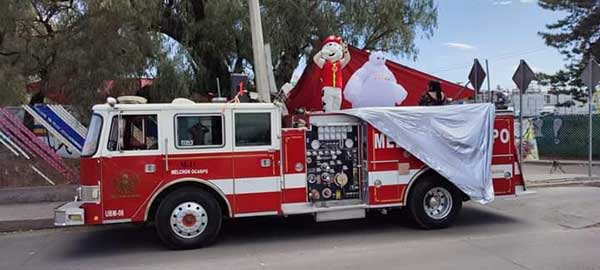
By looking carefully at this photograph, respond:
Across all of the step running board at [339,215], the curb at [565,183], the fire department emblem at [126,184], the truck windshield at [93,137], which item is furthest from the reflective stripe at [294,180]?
the curb at [565,183]

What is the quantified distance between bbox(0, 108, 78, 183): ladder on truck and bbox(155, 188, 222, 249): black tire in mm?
6631

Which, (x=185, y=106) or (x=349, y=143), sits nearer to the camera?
(x=185, y=106)

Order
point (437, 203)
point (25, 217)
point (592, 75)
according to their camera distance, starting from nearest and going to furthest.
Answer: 1. point (437, 203)
2. point (25, 217)
3. point (592, 75)

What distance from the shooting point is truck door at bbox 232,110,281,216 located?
8586mm

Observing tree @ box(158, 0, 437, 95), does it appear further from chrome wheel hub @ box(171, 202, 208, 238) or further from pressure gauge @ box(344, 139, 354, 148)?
chrome wheel hub @ box(171, 202, 208, 238)

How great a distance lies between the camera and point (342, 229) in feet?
32.0

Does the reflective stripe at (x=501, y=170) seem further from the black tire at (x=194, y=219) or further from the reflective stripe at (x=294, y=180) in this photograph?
the black tire at (x=194, y=219)

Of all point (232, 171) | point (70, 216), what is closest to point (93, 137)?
point (70, 216)

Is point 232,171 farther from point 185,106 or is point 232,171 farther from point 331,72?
point 331,72

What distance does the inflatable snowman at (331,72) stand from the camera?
1036 cm

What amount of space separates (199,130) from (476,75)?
779 cm

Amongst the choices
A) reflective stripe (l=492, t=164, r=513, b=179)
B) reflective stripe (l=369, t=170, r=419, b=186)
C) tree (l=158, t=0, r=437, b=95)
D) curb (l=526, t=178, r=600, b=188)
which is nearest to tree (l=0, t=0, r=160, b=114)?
tree (l=158, t=0, r=437, b=95)

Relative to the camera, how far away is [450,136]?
9.49 m

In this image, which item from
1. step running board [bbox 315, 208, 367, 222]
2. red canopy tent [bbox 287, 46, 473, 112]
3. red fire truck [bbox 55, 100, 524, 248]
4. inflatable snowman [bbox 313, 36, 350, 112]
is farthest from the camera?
red canopy tent [bbox 287, 46, 473, 112]
